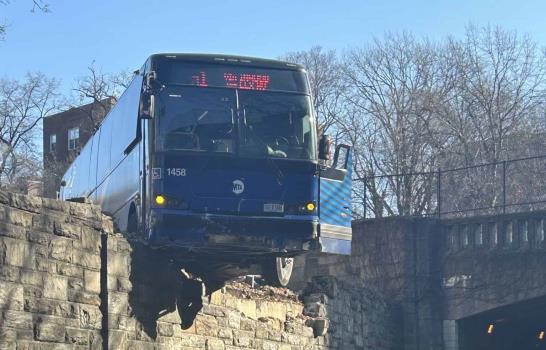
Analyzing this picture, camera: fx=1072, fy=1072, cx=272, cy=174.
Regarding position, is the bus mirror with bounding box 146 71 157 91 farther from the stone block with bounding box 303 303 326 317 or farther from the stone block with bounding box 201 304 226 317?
the stone block with bounding box 303 303 326 317

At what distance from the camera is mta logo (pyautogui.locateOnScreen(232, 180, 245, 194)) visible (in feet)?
50.0

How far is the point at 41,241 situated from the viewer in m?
12.0

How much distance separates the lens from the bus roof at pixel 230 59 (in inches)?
622

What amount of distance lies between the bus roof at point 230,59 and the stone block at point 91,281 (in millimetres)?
3981

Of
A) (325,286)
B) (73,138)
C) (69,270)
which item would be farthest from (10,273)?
(73,138)

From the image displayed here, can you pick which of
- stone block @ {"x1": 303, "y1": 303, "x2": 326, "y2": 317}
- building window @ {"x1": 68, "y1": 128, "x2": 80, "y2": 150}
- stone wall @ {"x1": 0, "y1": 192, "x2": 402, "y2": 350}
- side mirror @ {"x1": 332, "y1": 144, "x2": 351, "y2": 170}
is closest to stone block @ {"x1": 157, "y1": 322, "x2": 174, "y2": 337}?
stone wall @ {"x1": 0, "y1": 192, "x2": 402, "y2": 350}

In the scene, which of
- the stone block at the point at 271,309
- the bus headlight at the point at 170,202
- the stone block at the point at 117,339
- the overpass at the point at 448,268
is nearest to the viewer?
the stone block at the point at 117,339

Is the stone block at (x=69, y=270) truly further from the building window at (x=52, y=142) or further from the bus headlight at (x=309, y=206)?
the building window at (x=52, y=142)

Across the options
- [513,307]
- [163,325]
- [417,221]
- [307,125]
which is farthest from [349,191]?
[163,325]

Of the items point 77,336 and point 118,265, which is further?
point 118,265

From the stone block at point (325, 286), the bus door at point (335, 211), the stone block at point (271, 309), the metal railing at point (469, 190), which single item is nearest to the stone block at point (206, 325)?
the stone block at point (271, 309)

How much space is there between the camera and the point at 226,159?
50.2 ft

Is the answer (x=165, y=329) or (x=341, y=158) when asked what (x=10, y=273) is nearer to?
(x=165, y=329)

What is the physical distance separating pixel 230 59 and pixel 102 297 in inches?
182
